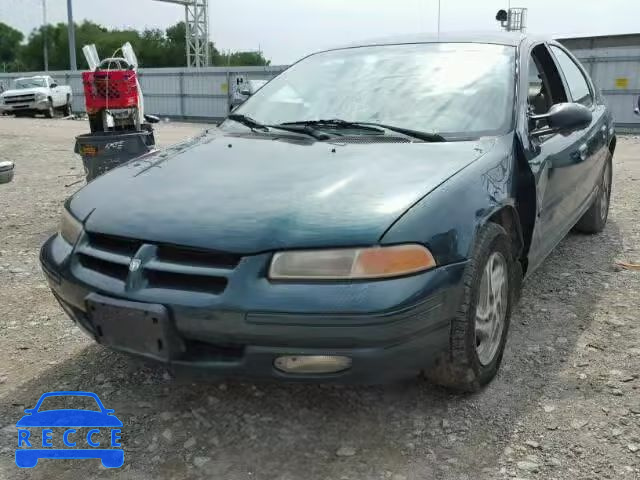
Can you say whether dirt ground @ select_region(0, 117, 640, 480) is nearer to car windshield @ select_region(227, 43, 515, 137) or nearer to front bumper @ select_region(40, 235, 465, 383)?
front bumper @ select_region(40, 235, 465, 383)

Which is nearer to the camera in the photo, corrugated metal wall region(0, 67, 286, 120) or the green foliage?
corrugated metal wall region(0, 67, 286, 120)

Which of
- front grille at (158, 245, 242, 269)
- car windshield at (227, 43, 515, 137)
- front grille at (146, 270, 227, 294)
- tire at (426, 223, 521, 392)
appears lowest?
tire at (426, 223, 521, 392)

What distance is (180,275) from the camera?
2223 mm

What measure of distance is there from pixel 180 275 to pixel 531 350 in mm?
1871

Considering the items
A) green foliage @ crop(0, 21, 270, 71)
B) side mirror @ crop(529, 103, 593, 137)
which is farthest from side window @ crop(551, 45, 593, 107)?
green foliage @ crop(0, 21, 270, 71)

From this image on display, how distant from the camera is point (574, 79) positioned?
4.43 m

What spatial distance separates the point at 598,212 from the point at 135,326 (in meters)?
4.15

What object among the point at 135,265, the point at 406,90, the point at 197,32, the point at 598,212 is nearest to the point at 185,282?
the point at 135,265

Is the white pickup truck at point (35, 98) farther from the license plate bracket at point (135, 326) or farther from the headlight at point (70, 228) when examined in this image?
the license plate bracket at point (135, 326)

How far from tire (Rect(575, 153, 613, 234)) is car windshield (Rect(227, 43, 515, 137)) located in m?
2.13

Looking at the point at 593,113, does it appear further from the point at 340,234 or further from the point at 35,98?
the point at 35,98

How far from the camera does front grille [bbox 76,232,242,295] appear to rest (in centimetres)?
219

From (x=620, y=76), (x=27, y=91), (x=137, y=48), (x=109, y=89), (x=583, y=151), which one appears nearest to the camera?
(x=583, y=151)

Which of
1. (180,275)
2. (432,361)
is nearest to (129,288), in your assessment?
(180,275)
